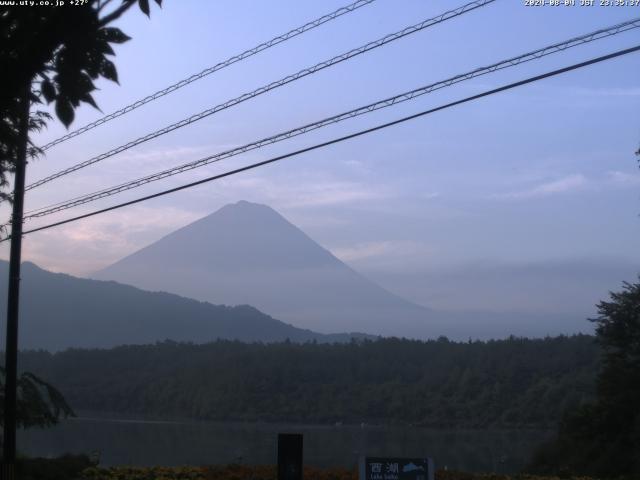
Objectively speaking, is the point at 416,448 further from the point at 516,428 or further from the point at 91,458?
the point at 516,428

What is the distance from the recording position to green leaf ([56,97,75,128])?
5.78 m

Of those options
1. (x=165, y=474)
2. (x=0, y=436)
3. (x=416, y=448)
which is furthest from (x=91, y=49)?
(x=416, y=448)

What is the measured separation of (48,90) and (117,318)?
346ft

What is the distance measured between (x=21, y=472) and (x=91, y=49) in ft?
41.8

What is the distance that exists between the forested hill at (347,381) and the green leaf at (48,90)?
3223 centimetres

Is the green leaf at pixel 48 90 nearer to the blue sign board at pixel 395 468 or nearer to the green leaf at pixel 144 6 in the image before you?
the green leaf at pixel 144 6

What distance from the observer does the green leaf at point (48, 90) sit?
579cm

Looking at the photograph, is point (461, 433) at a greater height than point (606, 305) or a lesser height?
lesser

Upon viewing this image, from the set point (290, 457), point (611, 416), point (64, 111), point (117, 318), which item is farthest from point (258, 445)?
point (117, 318)

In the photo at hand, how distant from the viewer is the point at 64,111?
19.0 feet

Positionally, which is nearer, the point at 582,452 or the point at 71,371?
the point at 582,452

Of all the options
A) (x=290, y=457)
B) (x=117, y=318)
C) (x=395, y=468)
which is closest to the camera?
(x=395, y=468)

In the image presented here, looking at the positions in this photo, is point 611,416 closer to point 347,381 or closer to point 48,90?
point 347,381

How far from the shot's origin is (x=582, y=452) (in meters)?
26.5
